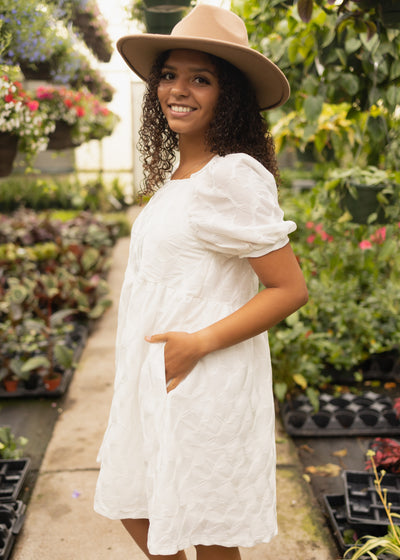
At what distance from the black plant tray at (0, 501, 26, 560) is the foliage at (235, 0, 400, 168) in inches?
71.4

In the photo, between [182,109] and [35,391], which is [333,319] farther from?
[182,109]

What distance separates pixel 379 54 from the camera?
196cm

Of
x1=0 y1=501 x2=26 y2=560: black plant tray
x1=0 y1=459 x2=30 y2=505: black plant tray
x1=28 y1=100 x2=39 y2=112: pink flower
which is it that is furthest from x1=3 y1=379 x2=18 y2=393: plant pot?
x1=28 y1=100 x2=39 y2=112: pink flower

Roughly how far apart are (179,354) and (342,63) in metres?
1.38

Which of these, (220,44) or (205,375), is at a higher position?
(220,44)

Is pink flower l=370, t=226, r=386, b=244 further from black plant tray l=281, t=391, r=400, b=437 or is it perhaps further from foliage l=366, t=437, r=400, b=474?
foliage l=366, t=437, r=400, b=474

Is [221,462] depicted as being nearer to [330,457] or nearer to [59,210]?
[330,457]

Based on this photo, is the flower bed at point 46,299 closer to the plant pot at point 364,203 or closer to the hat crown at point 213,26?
the plant pot at point 364,203

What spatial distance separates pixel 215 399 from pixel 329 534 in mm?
1155

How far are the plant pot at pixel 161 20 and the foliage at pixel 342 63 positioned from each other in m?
0.37

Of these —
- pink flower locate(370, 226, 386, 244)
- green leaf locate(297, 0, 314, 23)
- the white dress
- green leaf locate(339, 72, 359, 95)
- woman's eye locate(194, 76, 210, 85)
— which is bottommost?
pink flower locate(370, 226, 386, 244)

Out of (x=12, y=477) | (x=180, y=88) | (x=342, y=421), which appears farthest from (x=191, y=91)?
(x=342, y=421)

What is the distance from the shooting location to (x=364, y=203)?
7.14 ft

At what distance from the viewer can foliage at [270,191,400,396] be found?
288cm
